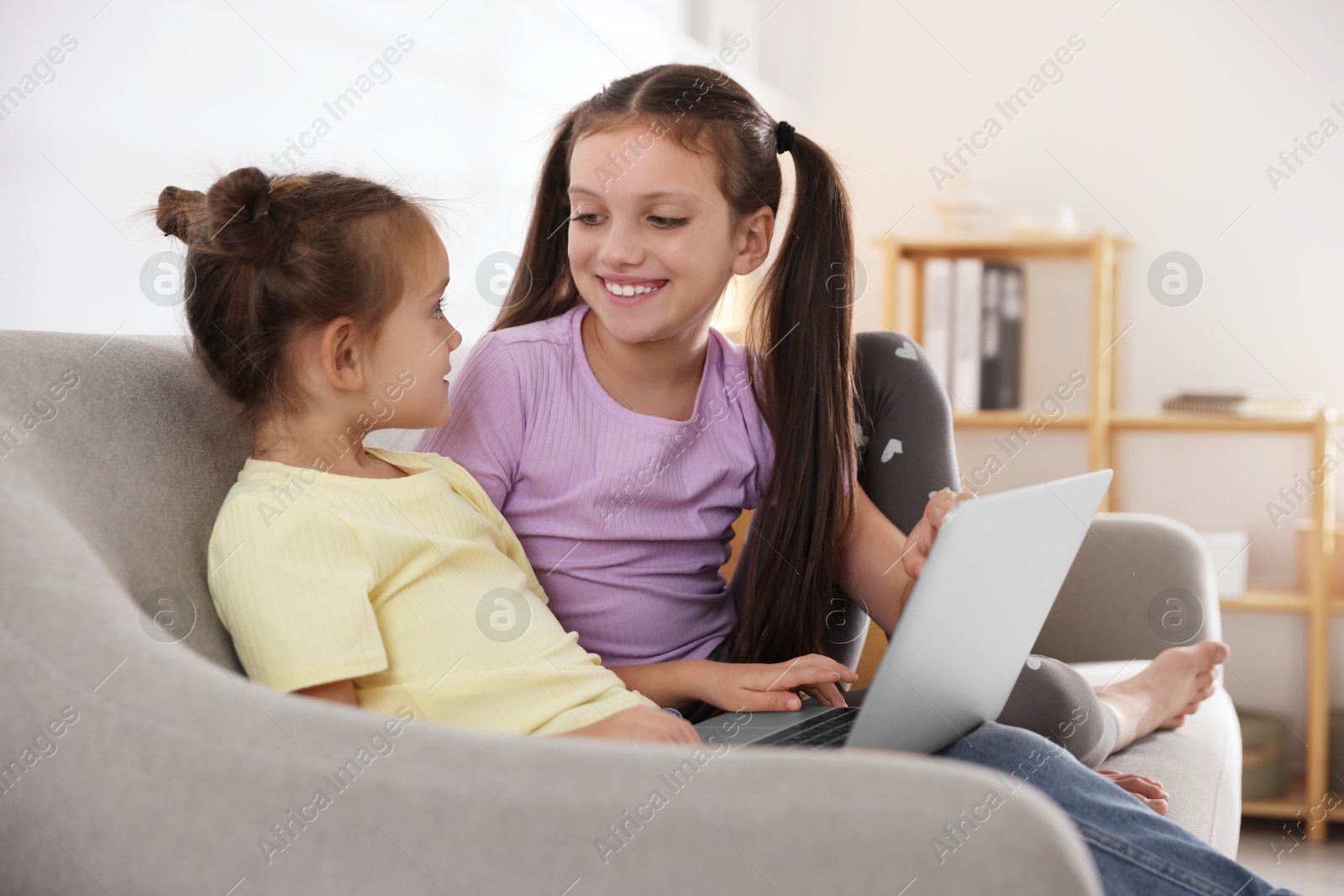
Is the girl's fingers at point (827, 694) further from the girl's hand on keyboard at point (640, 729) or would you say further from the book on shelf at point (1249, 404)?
the book on shelf at point (1249, 404)

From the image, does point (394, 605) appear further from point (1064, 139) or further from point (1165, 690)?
point (1064, 139)

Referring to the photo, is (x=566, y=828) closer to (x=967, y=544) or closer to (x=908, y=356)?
(x=967, y=544)

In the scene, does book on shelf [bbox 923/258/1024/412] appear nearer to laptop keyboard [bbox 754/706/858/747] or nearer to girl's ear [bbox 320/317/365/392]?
laptop keyboard [bbox 754/706/858/747]

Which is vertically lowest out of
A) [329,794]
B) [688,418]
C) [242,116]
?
[329,794]

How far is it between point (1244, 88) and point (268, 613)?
104 inches

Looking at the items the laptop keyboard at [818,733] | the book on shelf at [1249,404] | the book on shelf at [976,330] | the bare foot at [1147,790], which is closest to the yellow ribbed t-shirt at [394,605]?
the laptop keyboard at [818,733]

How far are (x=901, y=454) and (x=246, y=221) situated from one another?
736 mm

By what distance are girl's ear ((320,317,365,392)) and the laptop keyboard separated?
16.7 inches

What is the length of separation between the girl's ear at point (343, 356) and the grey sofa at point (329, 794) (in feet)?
0.67

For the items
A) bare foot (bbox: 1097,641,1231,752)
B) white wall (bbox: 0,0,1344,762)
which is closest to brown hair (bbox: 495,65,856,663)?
bare foot (bbox: 1097,641,1231,752)

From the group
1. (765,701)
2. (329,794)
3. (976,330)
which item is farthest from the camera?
(976,330)

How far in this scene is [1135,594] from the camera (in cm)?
162

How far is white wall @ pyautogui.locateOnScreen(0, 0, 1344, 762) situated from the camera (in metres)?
1.96

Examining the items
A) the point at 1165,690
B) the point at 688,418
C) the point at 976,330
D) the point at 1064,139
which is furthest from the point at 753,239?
the point at 1064,139
